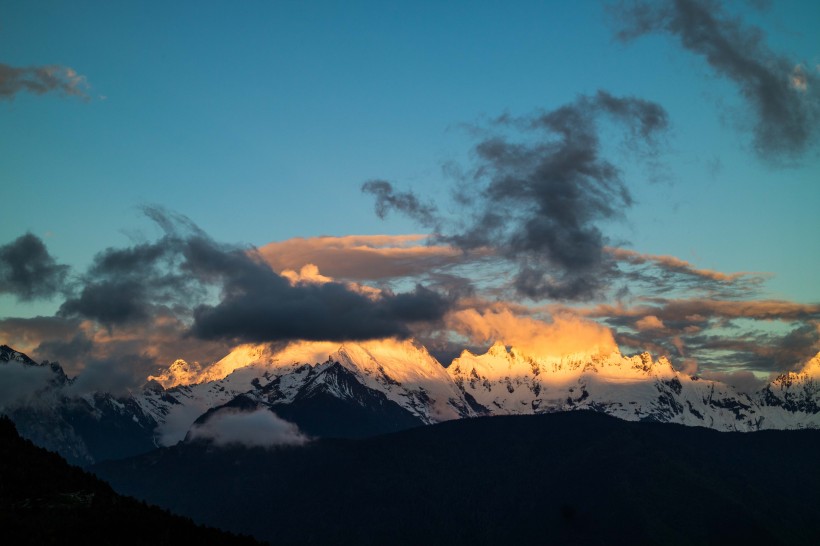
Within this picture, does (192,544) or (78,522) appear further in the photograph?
(192,544)

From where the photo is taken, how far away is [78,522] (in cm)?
18250

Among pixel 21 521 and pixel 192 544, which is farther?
pixel 192 544

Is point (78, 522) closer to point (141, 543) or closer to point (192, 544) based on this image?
point (141, 543)

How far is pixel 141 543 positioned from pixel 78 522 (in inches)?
507

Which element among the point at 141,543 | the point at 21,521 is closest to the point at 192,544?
the point at 141,543

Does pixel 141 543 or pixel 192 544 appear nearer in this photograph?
pixel 141 543

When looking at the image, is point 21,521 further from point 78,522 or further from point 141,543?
point 141,543

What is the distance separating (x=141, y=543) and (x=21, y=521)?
902 inches

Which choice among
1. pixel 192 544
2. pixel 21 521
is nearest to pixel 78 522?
pixel 21 521

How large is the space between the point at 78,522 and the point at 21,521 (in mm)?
10750

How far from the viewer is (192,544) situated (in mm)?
198375

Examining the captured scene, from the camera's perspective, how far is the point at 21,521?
17638 centimetres

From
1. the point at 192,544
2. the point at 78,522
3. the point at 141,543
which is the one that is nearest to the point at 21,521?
the point at 78,522

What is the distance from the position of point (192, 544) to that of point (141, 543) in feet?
53.4
